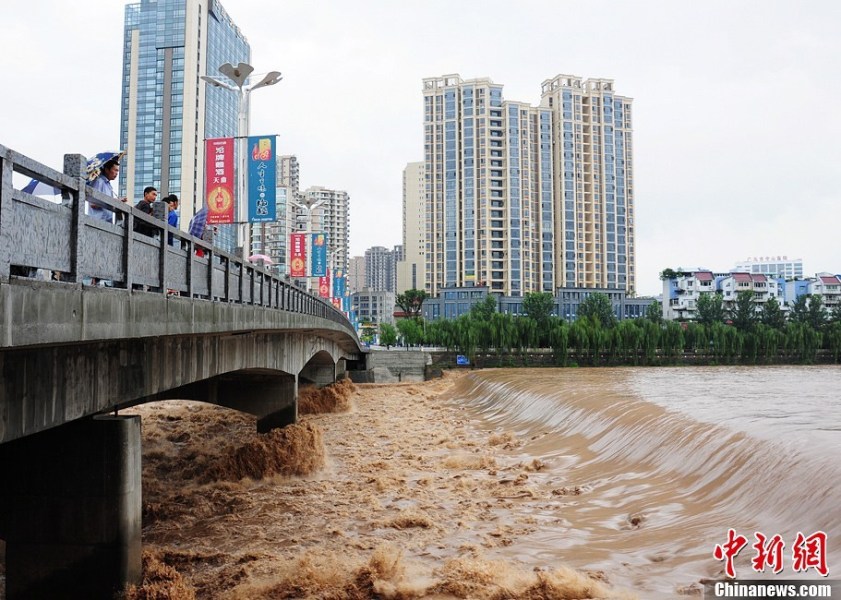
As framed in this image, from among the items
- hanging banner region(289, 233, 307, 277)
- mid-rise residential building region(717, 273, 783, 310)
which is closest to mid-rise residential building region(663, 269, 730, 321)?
mid-rise residential building region(717, 273, 783, 310)

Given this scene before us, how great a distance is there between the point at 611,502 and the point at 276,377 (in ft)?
41.0

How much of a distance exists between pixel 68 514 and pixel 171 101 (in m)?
64.8

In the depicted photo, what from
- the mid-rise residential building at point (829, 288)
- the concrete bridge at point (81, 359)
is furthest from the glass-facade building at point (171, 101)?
the mid-rise residential building at point (829, 288)

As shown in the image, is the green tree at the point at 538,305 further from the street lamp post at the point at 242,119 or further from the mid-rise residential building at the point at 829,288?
the street lamp post at the point at 242,119

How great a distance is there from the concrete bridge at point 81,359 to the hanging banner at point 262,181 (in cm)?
672

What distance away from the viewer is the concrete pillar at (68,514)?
7.93 meters

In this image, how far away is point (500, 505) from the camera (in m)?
12.8

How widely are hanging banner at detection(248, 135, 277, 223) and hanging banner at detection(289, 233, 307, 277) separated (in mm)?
11655

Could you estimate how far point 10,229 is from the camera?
16.8ft

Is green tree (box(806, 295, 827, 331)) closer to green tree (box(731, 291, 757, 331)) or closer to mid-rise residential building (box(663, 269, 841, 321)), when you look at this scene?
green tree (box(731, 291, 757, 331))

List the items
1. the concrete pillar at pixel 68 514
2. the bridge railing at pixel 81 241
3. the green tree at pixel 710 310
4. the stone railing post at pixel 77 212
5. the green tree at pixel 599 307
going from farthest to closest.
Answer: the green tree at pixel 599 307, the green tree at pixel 710 310, the concrete pillar at pixel 68 514, the stone railing post at pixel 77 212, the bridge railing at pixel 81 241

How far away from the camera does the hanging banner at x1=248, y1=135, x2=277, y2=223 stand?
18.6m

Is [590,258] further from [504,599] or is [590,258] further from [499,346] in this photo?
[504,599]

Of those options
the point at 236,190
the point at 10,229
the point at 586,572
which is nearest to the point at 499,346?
the point at 236,190
